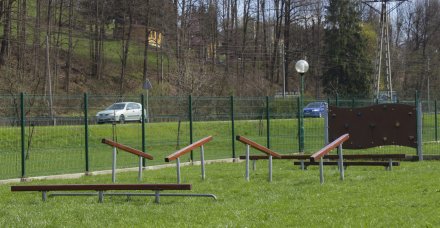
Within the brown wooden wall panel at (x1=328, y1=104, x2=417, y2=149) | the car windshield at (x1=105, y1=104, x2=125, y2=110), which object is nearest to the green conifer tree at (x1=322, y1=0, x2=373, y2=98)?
the car windshield at (x1=105, y1=104, x2=125, y2=110)

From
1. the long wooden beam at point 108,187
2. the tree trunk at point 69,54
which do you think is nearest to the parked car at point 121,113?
the long wooden beam at point 108,187

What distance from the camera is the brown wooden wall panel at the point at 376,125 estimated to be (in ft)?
71.0

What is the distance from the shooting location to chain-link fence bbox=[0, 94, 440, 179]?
21.0 m

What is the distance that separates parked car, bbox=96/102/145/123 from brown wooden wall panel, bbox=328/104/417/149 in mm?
7541

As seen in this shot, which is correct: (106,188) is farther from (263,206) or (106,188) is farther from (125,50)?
(125,50)

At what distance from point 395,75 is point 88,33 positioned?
36.7 metres

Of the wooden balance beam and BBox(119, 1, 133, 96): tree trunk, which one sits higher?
BBox(119, 1, 133, 96): tree trunk

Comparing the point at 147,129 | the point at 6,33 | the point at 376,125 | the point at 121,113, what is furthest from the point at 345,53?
the point at 376,125

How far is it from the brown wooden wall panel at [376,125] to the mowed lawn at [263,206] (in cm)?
634

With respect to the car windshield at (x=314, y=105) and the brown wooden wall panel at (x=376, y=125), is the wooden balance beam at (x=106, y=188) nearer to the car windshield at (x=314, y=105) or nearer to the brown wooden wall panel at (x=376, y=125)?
the brown wooden wall panel at (x=376, y=125)

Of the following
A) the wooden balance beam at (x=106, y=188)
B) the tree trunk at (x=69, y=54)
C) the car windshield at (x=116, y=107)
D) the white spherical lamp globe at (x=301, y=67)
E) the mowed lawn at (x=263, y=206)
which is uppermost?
the tree trunk at (x=69, y=54)

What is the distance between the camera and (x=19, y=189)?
39.8ft

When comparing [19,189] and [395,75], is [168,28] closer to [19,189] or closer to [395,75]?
[395,75]

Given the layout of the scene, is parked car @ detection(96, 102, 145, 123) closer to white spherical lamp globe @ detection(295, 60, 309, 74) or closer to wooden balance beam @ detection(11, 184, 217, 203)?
white spherical lamp globe @ detection(295, 60, 309, 74)
